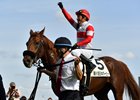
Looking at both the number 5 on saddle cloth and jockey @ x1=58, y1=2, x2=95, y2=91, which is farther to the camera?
the number 5 on saddle cloth

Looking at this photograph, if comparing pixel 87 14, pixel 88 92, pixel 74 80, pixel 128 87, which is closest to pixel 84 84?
pixel 88 92

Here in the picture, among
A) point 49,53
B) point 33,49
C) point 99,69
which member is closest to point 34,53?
point 33,49

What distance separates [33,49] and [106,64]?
2650 millimetres

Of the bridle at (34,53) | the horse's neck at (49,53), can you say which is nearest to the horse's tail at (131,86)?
the horse's neck at (49,53)

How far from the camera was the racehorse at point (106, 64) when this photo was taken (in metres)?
12.8

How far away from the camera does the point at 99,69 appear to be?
45.4ft

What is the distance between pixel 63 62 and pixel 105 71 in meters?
6.45

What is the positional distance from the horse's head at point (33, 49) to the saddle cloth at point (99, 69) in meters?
1.59

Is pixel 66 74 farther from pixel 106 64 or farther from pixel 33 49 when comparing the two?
pixel 106 64

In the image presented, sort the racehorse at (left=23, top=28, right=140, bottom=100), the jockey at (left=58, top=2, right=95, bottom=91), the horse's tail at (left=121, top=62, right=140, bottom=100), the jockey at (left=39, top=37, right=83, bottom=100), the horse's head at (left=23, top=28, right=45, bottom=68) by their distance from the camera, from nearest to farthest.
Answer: the jockey at (left=39, top=37, right=83, bottom=100) → the horse's head at (left=23, top=28, right=45, bottom=68) → the jockey at (left=58, top=2, right=95, bottom=91) → the racehorse at (left=23, top=28, right=140, bottom=100) → the horse's tail at (left=121, top=62, right=140, bottom=100)

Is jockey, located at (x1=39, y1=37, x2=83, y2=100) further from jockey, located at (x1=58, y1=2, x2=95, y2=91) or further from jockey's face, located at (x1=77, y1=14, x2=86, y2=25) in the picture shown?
jockey's face, located at (x1=77, y1=14, x2=86, y2=25)

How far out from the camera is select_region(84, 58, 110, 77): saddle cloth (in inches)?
540

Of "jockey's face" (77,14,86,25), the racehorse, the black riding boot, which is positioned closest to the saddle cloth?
the racehorse

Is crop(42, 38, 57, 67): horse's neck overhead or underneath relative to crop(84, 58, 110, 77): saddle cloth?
overhead
